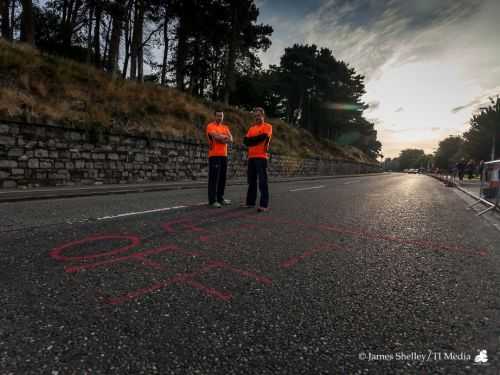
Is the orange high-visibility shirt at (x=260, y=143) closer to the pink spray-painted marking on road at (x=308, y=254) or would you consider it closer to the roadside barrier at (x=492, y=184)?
the pink spray-painted marking on road at (x=308, y=254)

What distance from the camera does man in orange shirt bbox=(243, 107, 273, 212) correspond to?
544 cm

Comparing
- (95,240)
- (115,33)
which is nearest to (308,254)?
(95,240)

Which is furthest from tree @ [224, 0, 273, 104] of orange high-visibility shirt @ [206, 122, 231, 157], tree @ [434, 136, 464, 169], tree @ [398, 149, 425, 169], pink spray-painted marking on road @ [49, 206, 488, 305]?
tree @ [398, 149, 425, 169]

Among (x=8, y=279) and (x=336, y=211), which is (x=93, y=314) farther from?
(x=336, y=211)

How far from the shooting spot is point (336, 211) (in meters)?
5.56

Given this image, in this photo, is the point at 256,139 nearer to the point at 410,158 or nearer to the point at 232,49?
the point at 232,49

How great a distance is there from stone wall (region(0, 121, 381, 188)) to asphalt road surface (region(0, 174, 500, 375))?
5.93 meters

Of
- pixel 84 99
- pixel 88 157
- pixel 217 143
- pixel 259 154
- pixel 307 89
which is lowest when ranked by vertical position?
pixel 88 157

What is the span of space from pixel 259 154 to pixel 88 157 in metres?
7.24

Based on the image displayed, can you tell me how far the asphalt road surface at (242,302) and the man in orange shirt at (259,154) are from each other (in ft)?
6.40

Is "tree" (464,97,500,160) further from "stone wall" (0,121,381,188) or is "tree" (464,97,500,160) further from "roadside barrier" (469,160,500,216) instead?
"stone wall" (0,121,381,188)

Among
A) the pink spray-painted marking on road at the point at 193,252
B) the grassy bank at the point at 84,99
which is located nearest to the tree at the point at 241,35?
the grassy bank at the point at 84,99

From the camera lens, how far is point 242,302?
179 cm

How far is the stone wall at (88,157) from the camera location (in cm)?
794
